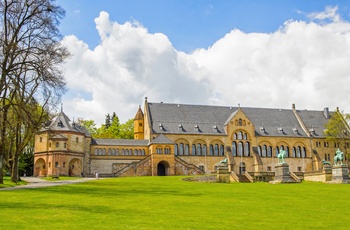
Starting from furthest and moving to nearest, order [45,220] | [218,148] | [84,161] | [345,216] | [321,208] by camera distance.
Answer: [218,148], [84,161], [321,208], [345,216], [45,220]

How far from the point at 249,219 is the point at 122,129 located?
88094 millimetres

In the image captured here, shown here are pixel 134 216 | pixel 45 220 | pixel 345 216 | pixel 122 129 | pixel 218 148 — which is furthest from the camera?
pixel 122 129

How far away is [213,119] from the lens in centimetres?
7981

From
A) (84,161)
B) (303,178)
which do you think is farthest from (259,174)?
(84,161)

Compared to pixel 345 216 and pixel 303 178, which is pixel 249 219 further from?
pixel 303 178

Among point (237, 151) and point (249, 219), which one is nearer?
point (249, 219)

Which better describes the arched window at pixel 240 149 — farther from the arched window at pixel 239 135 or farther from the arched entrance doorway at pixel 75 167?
the arched entrance doorway at pixel 75 167

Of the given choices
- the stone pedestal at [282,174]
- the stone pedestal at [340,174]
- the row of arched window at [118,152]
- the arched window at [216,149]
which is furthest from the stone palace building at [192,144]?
the stone pedestal at [340,174]

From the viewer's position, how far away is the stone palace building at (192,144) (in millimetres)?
66562

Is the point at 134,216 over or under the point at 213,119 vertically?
under

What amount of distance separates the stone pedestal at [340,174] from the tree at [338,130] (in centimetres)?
2962

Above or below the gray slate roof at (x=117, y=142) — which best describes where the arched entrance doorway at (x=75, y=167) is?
below

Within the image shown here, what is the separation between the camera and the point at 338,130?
265ft

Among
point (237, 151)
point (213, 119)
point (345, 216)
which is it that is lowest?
point (345, 216)
